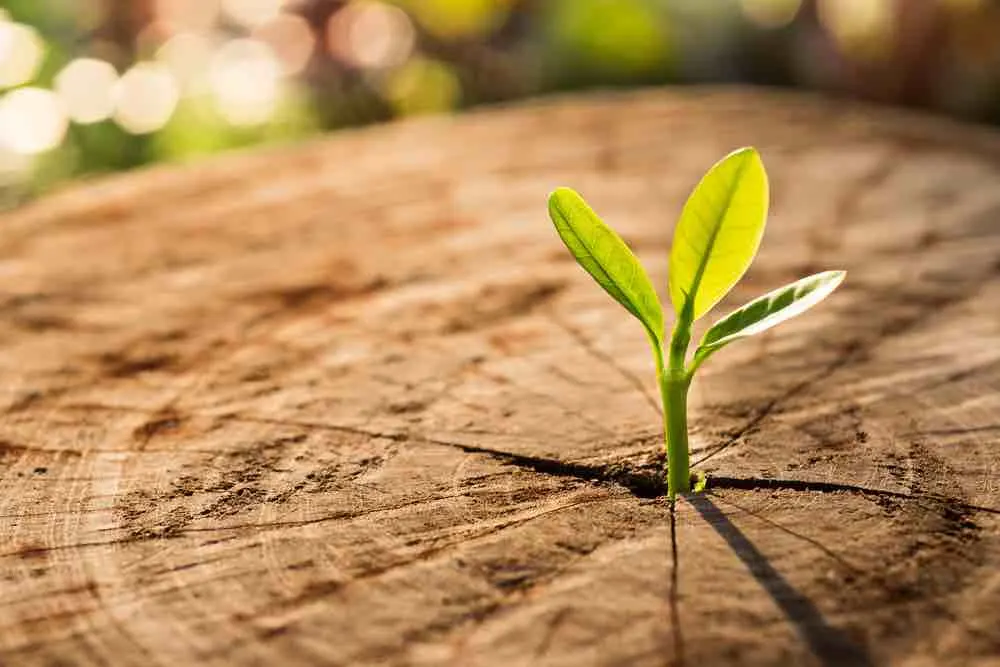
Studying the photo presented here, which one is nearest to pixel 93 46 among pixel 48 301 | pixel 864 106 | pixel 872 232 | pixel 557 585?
pixel 48 301

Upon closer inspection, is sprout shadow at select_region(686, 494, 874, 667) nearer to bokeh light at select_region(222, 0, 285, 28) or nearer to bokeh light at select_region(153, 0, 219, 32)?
bokeh light at select_region(153, 0, 219, 32)

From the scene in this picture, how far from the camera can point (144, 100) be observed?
3305 mm

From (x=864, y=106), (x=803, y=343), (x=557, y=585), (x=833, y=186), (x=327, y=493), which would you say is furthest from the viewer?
(x=864, y=106)

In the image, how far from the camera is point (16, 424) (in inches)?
51.3

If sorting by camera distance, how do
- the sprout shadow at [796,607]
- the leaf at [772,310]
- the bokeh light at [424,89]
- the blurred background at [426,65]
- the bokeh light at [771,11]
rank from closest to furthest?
the sprout shadow at [796,607], the leaf at [772,310], the blurred background at [426,65], the bokeh light at [771,11], the bokeh light at [424,89]

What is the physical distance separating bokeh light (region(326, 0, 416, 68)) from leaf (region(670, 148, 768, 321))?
3182mm

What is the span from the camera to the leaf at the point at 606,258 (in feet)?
3.54

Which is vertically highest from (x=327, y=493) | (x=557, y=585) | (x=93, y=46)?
(x=93, y=46)

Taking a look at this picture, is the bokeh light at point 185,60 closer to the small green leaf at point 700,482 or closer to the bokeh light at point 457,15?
the bokeh light at point 457,15

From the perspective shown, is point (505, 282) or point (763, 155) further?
point (763, 155)

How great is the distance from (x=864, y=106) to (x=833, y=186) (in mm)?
509

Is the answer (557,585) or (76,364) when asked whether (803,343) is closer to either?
(557,585)

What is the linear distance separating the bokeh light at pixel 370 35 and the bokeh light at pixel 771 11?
3.91ft

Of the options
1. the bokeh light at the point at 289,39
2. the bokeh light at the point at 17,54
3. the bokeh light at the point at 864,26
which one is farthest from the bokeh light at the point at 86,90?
the bokeh light at the point at 864,26
